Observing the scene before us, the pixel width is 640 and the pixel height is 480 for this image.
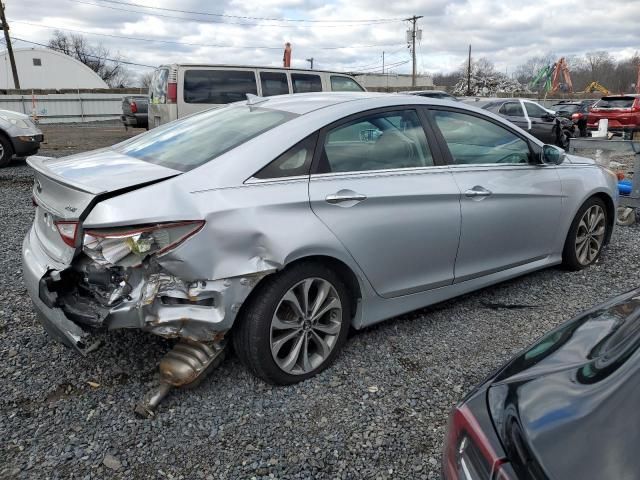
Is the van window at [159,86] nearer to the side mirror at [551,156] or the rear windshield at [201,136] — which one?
the rear windshield at [201,136]

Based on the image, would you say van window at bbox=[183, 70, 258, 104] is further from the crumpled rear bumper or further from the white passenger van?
the crumpled rear bumper

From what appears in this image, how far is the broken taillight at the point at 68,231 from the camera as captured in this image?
8.18 feet

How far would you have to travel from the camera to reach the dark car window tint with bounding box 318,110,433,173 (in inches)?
118

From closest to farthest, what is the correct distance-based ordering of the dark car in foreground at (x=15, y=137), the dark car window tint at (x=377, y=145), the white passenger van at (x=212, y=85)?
the dark car window tint at (x=377, y=145) < the dark car in foreground at (x=15, y=137) < the white passenger van at (x=212, y=85)

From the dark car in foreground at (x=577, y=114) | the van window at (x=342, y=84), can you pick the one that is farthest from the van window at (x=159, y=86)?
the dark car in foreground at (x=577, y=114)

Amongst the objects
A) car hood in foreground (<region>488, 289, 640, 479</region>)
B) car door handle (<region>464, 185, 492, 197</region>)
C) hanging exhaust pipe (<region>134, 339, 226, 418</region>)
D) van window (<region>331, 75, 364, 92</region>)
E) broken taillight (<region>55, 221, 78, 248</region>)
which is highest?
van window (<region>331, 75, 364, 92</region>)

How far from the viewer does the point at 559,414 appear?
4.29ft

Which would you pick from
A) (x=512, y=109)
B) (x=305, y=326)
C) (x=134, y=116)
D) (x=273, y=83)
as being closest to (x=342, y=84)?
(x=273, y=83)

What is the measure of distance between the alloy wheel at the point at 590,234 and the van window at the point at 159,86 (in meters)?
7.72

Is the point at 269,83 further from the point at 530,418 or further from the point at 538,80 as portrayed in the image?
the point at 538,80

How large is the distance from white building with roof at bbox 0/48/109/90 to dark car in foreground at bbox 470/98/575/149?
46.7m

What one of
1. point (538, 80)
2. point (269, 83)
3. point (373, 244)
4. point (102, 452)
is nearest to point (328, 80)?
point (269, 83)

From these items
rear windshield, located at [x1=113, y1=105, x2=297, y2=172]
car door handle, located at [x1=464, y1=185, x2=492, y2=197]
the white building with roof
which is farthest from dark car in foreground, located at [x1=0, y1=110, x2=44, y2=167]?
the white building with roof

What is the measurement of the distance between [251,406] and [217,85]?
27.1 feet
